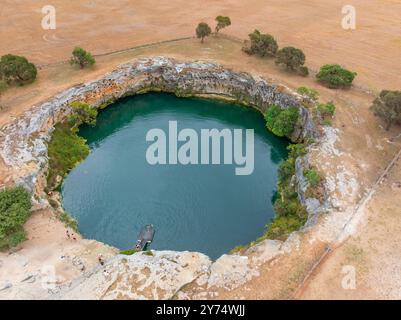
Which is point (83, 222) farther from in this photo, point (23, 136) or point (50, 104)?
point (50, 104)

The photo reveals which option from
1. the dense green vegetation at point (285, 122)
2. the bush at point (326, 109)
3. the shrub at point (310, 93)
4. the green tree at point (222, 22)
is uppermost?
the green tree at point (222, 22)

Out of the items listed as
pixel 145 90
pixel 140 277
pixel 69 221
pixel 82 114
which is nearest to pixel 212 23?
pixel 145 90

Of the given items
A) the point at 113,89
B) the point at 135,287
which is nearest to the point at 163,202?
the point at 135,287

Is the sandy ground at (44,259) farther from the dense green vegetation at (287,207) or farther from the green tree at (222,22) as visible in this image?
the green tree at (222,22)

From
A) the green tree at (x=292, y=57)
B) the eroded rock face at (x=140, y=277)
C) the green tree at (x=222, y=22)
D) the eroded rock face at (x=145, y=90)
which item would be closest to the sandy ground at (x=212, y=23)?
the green tree at (x=222, y=22)

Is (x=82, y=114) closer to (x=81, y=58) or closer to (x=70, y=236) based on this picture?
(x=81, y=58)
